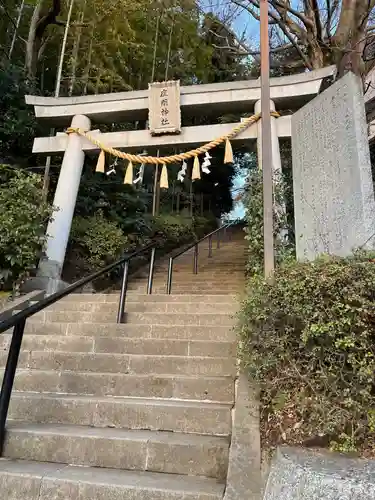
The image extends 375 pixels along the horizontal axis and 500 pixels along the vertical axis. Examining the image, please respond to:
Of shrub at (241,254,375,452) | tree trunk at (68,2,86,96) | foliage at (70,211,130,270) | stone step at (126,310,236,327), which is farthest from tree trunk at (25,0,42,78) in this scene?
shrub at (241,254,375,452)

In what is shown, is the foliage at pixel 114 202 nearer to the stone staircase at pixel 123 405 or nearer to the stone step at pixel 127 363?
the stone staircase at pixel 123 405

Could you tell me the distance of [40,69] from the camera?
12.8 meters

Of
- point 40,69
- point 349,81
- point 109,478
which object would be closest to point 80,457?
point 109,478

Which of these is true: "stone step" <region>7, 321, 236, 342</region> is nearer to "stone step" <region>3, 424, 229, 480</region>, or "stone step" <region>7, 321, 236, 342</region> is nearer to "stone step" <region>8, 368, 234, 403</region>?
"stone step" <region>8, 368, 234, 403</region>

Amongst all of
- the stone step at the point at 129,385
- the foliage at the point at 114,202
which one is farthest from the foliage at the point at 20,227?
the foliage at the point at 114,202

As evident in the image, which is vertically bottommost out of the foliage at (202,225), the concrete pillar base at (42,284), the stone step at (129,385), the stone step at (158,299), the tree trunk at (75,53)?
the stone step at (129,385)

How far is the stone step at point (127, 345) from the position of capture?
11.8 feet

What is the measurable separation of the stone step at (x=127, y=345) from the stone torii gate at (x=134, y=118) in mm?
2780

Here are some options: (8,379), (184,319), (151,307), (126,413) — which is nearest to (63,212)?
(151,307)

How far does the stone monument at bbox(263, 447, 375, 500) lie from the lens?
1.47 m

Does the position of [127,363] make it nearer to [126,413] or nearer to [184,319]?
[126,413]

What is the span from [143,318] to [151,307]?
0.35 meters

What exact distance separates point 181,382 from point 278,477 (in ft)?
5.09

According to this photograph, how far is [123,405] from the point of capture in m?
2.84
